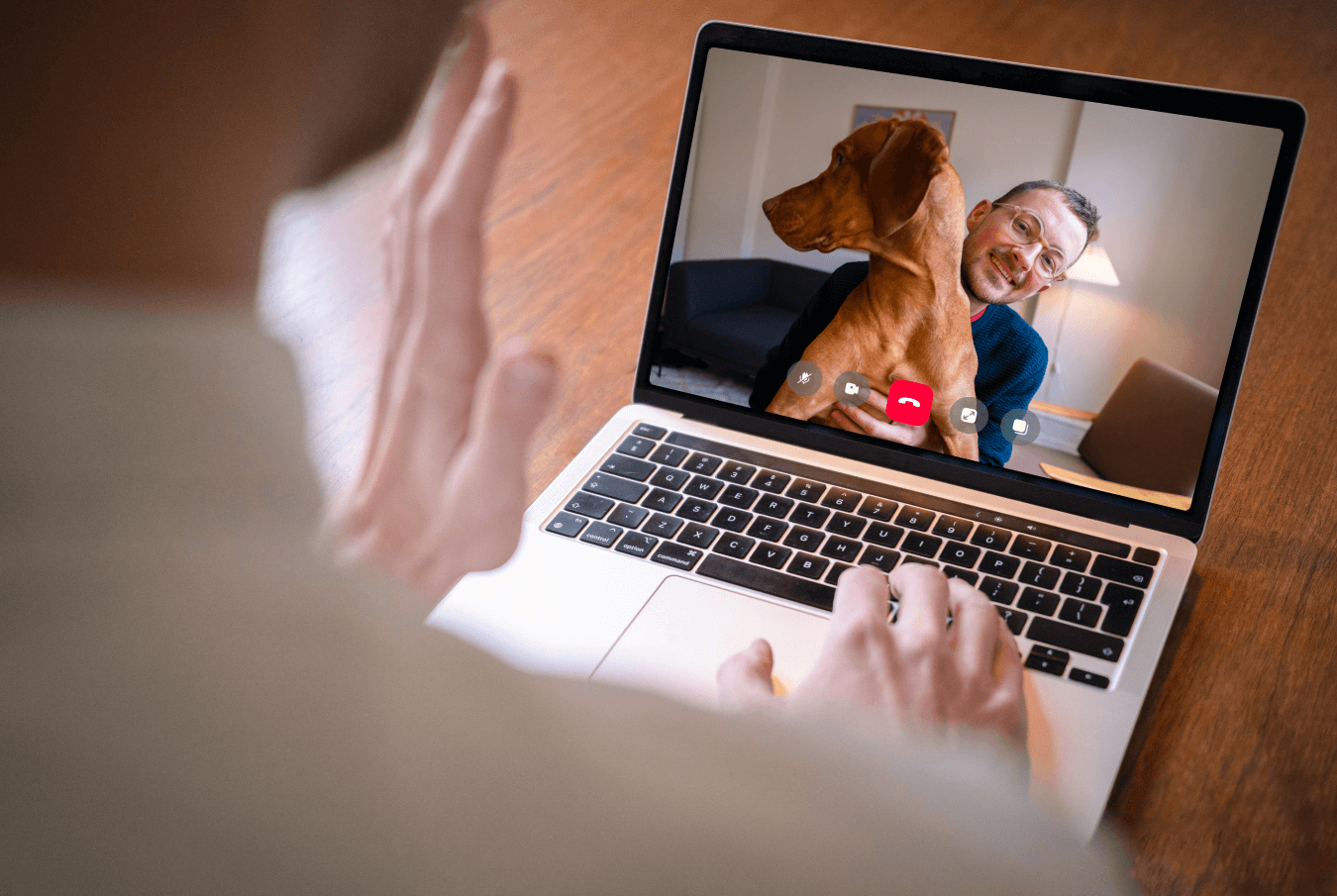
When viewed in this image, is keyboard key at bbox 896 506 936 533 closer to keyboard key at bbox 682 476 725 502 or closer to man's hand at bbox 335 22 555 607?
keyboard key at bbox 682 476 725 502

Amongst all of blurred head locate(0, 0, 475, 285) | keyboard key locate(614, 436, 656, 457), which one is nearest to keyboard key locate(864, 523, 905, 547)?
keyboard key locate(614, 436, 656, 457)

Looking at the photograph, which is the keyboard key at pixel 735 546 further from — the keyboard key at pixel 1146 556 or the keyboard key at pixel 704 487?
the keyboard key at pixel 1146 556

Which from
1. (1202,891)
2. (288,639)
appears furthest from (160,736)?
(1202,891)

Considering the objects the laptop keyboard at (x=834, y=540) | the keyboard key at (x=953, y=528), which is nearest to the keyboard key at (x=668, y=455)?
the laptop keyboard at (x=834, y=540)

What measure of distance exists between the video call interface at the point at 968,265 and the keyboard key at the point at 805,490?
4 centimetres

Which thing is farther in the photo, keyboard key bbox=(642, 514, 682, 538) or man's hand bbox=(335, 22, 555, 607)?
keyboard key bbox=(642, 514, 682, 538)

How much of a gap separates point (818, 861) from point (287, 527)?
0.47 feet

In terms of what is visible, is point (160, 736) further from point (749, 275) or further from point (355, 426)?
point (749, 275)

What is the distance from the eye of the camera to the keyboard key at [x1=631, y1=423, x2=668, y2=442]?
363mm

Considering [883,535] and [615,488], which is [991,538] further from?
[615,488]

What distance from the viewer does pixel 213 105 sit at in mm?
225

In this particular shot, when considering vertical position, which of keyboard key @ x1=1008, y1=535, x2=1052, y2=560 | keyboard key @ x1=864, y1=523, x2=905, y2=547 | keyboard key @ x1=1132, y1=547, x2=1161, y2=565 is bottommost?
keyboard key @ x1=864, y1=523, x2=905, y2=547

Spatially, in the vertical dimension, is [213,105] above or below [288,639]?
above

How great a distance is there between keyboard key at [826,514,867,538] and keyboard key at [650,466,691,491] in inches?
2.5
